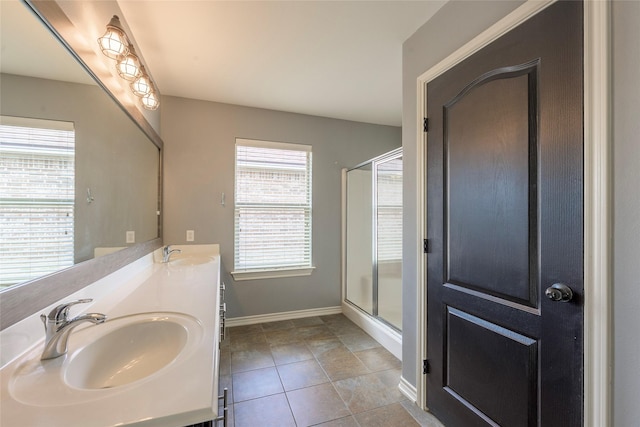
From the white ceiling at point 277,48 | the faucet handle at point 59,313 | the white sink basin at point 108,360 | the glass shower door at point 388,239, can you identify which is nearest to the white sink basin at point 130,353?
the white sink basin at point 108,360

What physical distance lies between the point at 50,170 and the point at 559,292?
1890 millimetres

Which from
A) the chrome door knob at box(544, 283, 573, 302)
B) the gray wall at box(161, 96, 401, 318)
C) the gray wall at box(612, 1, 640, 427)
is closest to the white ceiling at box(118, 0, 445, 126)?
the gray wall at box(161, 96, 401, 318)

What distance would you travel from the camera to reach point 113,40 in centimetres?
137

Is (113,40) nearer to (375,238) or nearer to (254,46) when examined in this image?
(254,46)

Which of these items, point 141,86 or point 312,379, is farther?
point 312,379

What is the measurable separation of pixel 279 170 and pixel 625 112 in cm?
268

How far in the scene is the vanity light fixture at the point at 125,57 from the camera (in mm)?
1355

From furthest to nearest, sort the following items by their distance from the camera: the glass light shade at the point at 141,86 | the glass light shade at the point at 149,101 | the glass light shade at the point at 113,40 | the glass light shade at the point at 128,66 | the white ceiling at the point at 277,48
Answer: the glass light shade at the point at 149,101 < the glass light shade at the point at 141,86 < the white ceiling at the point at 277,48 < the glass light shade at the point at 128,66 < the glass light shade at the point at 113,40

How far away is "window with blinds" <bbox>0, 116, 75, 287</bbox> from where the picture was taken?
747 mm

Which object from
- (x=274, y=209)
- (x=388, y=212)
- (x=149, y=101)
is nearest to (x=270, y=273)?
(x=274, y=209)

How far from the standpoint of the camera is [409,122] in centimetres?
180

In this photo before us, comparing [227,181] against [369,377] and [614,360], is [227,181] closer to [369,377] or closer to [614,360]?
[369,377]

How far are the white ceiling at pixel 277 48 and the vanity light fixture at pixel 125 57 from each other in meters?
0.31

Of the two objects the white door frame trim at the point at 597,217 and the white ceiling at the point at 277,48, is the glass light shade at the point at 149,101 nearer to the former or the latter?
the white ceiling at the point at 277,48
